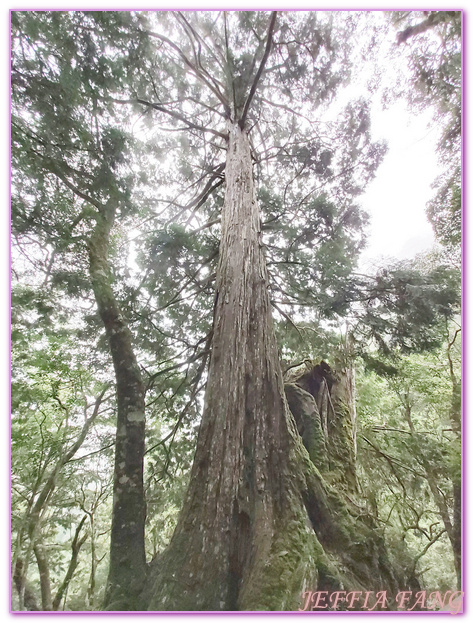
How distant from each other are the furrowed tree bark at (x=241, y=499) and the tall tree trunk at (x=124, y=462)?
0.59ft

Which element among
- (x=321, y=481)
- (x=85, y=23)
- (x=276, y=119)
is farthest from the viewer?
(x=276, y=119)

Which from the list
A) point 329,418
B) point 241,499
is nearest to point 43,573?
point 329,418

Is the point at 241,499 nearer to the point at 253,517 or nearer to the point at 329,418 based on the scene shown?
the point at 253,517

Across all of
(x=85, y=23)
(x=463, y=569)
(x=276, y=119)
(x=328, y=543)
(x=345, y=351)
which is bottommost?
(x=463, y=569)

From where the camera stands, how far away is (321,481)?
2.10m

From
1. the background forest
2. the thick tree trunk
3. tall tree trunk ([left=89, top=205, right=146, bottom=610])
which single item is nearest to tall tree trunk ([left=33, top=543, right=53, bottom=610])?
the background forest

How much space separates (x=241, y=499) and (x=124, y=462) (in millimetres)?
937

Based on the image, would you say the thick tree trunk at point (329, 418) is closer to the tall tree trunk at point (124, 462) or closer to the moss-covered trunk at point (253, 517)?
the moss-covered trunk at point (253, 517)

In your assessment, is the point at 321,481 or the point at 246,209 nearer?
the point at 321,481

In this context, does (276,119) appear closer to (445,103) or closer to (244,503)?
(445,103)

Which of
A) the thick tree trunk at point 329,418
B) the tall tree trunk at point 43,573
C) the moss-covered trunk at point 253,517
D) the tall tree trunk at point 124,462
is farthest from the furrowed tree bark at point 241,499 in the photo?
the tall tree trunk at point 43,573

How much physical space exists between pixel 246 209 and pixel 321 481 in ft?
9.20

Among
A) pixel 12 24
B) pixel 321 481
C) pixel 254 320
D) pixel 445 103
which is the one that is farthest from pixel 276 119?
pixel 321 481

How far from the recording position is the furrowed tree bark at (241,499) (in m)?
1.53
